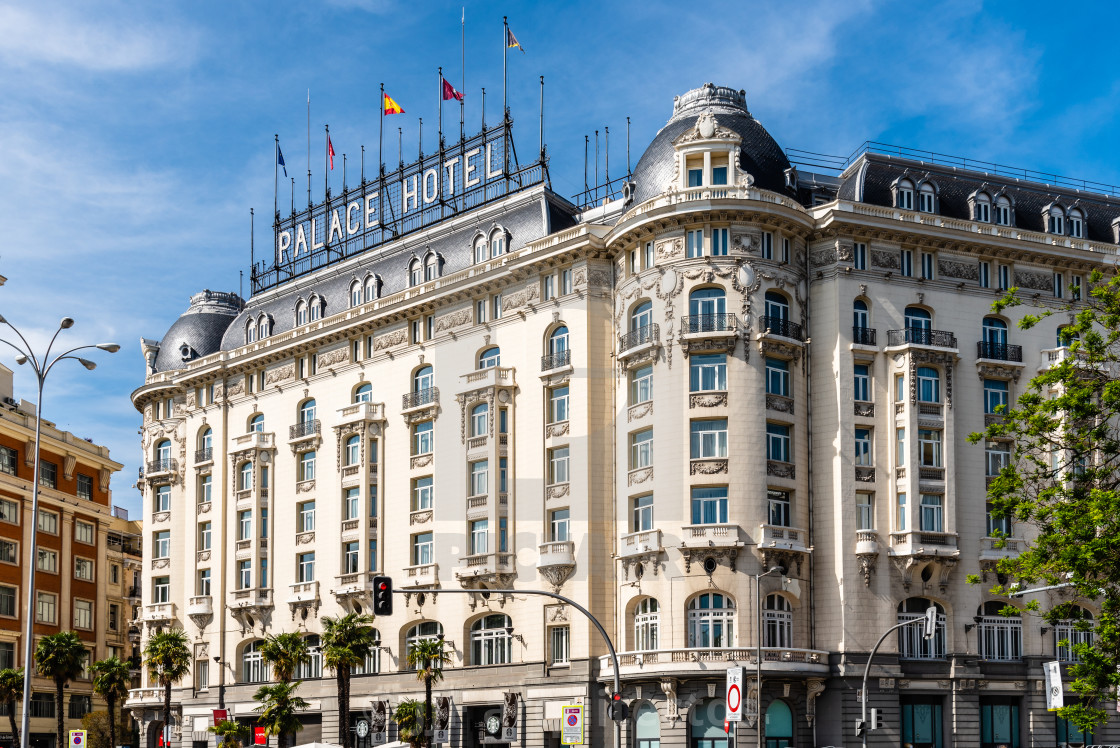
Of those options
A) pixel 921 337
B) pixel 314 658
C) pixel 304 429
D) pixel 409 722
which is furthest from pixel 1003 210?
pixel 314 658

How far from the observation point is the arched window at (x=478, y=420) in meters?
77.2

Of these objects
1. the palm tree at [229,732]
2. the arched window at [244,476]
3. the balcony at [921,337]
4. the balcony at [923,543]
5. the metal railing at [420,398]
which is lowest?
the palm tree at [229,732]

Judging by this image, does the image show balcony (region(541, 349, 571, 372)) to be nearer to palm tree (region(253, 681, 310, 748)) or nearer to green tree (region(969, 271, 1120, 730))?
palm tree (region(253, 681, 310, 748))

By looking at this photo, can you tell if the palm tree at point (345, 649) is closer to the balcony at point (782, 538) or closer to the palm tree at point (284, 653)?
the palm tree at point (284, 653)

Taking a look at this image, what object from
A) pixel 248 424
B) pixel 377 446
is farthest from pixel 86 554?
pixel 377 446

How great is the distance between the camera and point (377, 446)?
273 feet

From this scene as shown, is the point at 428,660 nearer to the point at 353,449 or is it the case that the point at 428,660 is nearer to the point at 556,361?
the point at 556,361

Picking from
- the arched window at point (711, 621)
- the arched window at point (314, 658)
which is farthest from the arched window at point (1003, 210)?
the arched window at point (314, 658)

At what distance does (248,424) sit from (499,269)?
77.6 ft

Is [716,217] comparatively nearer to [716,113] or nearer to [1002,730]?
[716,113]

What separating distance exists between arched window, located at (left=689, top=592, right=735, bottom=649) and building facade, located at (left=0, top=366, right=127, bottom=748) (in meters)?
48.1

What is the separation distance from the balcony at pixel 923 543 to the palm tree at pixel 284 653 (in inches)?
1223

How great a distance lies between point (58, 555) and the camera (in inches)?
4102

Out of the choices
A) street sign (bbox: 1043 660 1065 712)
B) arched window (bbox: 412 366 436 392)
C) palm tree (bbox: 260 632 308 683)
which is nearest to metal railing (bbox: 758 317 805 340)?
arched window (bbox: 412 366 436 392)
